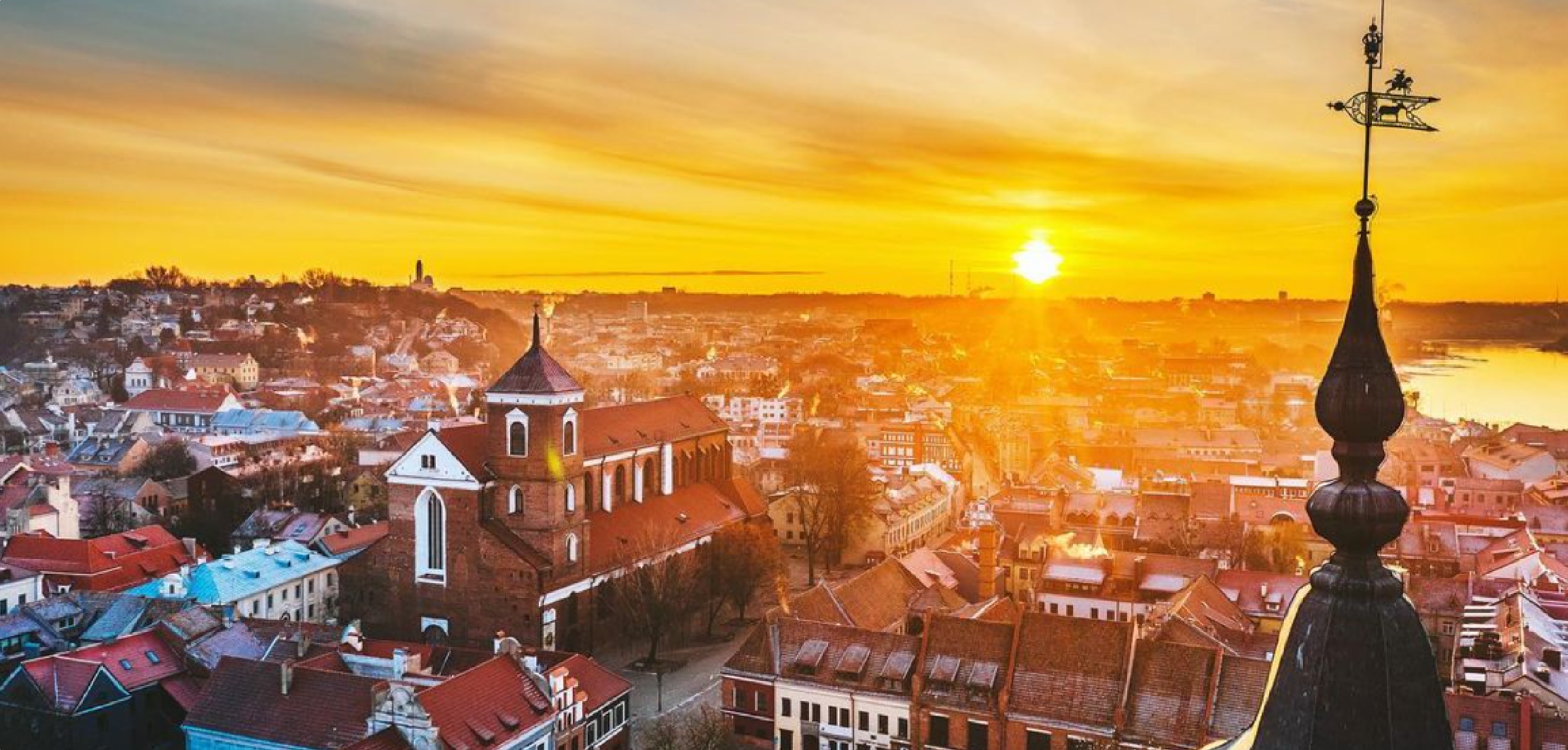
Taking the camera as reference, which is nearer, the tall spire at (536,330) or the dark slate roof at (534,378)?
the dark slate roof at (534,378)

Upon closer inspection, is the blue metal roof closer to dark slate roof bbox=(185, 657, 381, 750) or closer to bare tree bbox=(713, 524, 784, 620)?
dark slate roof bbox=(185, 657, 381, 750)

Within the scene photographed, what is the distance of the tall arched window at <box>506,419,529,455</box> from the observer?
3109 cm

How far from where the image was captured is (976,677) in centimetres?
2272

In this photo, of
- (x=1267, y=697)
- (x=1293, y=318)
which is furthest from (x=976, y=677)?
(x=1293, y=318)

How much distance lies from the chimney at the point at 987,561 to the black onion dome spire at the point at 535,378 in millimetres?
11941

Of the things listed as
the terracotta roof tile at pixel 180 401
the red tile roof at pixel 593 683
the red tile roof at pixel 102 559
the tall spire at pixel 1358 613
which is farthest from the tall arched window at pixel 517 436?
the terracotta roof tile at pixel 180 401

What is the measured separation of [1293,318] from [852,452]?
9034cm

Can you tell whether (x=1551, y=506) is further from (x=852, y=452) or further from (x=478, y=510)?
(x=478, y=510)

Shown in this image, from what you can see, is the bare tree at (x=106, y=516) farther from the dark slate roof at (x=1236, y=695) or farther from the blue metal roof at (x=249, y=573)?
the dark slate roof at (x=1236, y=695)

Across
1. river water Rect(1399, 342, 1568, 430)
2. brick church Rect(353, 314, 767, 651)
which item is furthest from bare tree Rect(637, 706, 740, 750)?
river water Rect(1399, 342, 1568, 430)

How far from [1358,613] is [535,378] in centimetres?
2889

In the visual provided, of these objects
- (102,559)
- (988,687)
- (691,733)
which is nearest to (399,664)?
(691,733)

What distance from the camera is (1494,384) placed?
395ft

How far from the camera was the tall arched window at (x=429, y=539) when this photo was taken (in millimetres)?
31109
